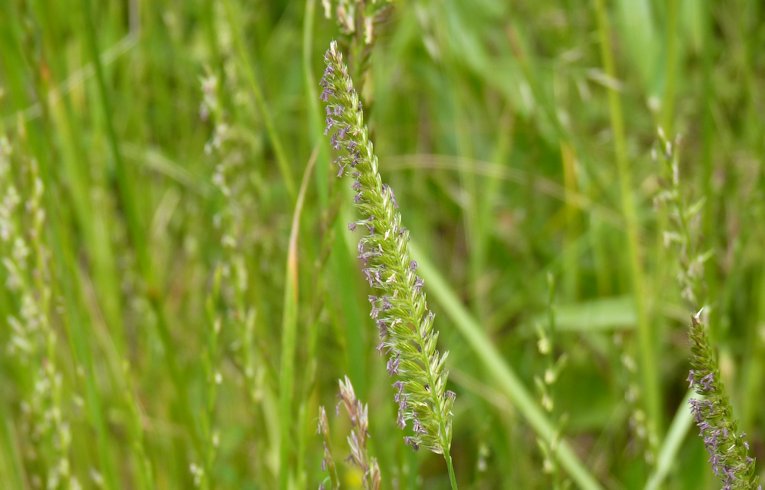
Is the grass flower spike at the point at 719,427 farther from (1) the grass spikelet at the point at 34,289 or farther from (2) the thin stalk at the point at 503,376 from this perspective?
(1) the grass spikelet at the point at 34,289

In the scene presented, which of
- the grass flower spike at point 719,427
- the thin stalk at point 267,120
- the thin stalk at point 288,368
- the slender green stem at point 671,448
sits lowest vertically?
the slender green stem at point 671,448

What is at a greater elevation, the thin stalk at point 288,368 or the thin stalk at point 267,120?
the thin stalk at point 267,120

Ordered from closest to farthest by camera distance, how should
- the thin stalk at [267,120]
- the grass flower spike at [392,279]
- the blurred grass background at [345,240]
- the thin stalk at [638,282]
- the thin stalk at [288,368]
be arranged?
the grass flower spike at [392,279] → the thin stalk at [288,368] → the thin stalk at [267,120] → the blurred grass background at [345,240] → the thin stalk at [638,282]

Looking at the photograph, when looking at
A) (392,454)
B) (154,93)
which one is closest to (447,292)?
(392,454)

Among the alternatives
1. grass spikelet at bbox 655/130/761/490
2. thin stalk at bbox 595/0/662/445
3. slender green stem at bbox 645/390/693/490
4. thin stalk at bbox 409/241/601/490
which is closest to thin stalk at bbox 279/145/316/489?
thin stalk at bbox 409/241/601/490

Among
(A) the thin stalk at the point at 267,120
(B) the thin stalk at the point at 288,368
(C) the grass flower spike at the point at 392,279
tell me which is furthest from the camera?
(A) the thin stalk at the point at 267,120

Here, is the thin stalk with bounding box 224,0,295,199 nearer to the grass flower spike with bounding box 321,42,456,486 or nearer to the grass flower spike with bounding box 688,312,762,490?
the grass flower spike with bounding box 321,42,456,486

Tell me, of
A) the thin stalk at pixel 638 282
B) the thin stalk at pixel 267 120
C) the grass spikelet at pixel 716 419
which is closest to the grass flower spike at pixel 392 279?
the grass spikelet at pixel 716 419
